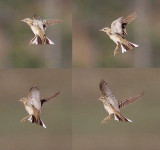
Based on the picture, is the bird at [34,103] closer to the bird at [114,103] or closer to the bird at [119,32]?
the bird at [114,103]

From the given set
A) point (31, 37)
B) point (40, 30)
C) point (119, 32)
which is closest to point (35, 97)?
point (40, 30)

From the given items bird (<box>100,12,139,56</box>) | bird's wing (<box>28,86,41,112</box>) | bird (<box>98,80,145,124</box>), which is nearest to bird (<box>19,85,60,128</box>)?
bird's wing (<box>28,86,41,112</box>)

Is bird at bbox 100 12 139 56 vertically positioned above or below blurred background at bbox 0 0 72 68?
below

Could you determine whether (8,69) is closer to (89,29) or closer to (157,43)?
(89,29)

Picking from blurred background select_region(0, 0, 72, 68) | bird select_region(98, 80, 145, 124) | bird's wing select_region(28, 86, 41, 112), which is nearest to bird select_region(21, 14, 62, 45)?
bird's wing select_region(28, 86, 41, 112)

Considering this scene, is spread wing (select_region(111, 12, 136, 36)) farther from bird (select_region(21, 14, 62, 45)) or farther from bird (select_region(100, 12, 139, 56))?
bird (select_region(21, 14, 62, 45))

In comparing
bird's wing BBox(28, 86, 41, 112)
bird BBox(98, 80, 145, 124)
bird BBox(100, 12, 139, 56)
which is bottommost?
bird BBox(98, 80, 145, 124)

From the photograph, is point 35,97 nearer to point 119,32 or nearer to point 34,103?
point 34,103

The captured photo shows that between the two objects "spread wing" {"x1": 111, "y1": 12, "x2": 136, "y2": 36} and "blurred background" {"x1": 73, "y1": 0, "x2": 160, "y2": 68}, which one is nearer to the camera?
"spread wing" {"x1": 111, "y1": 12, "x2": 136, "y2": 36}

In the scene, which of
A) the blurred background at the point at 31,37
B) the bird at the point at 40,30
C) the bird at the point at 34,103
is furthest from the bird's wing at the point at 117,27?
the blurred background at the point at 31,37

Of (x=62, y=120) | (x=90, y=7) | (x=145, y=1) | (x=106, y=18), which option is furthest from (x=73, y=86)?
(x=145, y=1)
